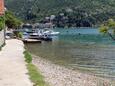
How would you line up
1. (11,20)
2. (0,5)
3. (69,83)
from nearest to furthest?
(69,83) → (0,5) → (11,20)

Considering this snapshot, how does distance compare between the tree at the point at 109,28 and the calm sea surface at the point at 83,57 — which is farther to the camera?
the calm sea surface at the point at 83,57

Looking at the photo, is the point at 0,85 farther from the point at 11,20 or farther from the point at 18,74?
the point at 11,20

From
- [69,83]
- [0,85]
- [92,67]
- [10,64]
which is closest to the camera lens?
[0,85]

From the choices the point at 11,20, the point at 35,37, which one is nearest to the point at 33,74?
the point at 35,37

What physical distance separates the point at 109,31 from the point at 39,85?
7913 millimetres

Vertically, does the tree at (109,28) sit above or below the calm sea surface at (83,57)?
above

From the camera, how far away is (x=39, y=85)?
20172mm

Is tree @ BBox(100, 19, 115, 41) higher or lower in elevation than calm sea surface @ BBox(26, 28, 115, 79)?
higher

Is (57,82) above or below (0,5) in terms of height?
below

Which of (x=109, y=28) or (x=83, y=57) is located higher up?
(x=109, y=28)

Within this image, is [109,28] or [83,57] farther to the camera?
[83,57]

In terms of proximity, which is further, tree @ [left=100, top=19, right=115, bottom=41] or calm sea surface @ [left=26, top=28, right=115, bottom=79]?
calm sea surface @ [left=26, top=28, right=115, bottom=79]

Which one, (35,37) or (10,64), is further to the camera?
(35,37)

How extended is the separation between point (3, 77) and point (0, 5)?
29.2 metres
